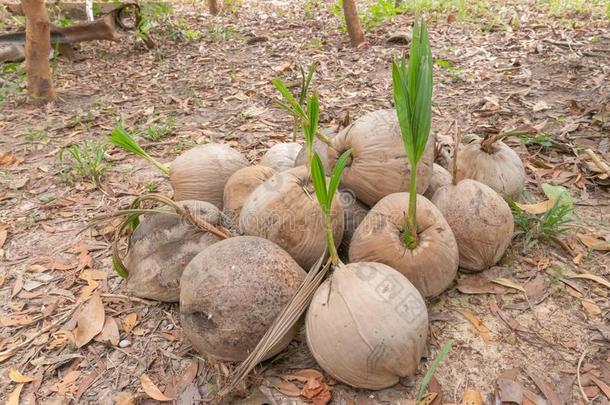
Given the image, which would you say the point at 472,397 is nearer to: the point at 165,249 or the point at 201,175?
the point at 165,249

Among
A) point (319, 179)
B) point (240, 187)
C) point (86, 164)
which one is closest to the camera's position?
point (319, 179)

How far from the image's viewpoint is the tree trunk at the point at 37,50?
3928 millimetres

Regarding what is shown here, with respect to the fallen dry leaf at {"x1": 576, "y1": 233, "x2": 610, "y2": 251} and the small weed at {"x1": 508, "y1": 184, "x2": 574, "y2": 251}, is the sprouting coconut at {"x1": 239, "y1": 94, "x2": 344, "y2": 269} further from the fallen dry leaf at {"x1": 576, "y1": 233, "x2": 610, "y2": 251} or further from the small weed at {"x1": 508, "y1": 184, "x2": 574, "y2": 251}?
the fallen dry leaf at {"x1": 576, "y1": 233, "x2": 610, "y2": 251}

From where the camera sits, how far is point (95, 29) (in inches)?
199

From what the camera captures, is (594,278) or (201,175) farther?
(201,175)

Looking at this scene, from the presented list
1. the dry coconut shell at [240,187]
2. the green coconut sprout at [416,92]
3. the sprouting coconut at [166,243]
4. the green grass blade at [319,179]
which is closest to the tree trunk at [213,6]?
the dry coconut shell at [240,187]

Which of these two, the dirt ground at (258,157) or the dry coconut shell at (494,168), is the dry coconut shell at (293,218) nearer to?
the dirt ground at (258,157)

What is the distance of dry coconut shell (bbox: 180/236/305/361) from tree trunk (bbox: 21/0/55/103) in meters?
3.44

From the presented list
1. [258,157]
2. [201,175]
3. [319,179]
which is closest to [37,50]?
[258,157]

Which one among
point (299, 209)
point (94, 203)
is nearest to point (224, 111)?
point (94, 203)

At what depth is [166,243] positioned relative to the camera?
73.1 inches

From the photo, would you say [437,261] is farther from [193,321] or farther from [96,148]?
[96,148]

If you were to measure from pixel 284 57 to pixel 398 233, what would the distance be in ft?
12.6

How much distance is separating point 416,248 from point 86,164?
230 centimetres
